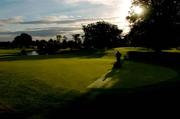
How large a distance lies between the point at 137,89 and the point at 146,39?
2035 inches

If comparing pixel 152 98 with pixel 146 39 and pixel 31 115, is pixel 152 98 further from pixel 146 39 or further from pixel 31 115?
pixel 146 39

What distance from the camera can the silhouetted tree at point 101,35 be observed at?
16500cm

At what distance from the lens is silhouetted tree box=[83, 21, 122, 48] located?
16500cm

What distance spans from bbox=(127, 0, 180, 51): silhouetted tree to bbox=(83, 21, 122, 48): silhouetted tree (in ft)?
280

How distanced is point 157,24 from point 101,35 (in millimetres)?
96445

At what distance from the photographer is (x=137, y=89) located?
24438 millimetres

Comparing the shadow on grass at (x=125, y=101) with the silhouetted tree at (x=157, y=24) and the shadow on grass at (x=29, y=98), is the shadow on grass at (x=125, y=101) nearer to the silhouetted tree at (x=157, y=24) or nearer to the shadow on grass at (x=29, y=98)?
the shadow on grass at (x=29, y=98)

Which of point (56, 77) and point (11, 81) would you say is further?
point (56, 77)

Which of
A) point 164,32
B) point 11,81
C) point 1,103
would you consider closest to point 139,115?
point 1,103

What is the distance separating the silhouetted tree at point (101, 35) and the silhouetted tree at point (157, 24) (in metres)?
85.3

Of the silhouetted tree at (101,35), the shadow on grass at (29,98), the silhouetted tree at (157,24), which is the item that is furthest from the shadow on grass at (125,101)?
the silhouetted tree at (101,35)

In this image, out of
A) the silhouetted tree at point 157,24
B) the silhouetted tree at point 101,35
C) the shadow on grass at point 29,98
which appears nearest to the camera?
the shadow on grass at point 29,98

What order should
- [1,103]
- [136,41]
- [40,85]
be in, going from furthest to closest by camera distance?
[136,41] < [40,85] < [1,103]

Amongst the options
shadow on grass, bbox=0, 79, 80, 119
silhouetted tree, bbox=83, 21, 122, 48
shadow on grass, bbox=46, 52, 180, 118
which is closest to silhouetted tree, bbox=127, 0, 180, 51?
shadow on grass, bbox=46, 52, 180, 118
